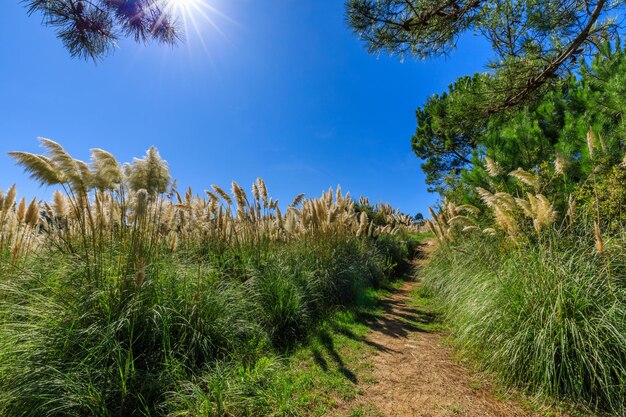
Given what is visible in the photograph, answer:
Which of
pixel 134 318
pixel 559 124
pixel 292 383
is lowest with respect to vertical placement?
pixel 292 383

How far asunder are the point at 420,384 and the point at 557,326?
145cm

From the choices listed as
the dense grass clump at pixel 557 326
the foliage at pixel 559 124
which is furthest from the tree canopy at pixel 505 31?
the dense grass clump at pixel 557 326

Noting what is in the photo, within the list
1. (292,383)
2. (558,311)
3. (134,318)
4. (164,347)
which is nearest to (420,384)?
(292,383)

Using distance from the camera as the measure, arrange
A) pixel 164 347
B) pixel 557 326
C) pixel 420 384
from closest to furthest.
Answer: pixel 164 347 → pixel 557 326 → pixel 420 384

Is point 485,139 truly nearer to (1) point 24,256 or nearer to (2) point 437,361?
(2) point 437,361

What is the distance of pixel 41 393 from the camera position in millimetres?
2043

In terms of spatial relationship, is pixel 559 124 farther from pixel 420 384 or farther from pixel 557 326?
pixel 420 384

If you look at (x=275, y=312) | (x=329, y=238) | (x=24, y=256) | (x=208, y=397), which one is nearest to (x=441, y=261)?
(x=329, y=238)

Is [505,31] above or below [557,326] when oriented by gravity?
above

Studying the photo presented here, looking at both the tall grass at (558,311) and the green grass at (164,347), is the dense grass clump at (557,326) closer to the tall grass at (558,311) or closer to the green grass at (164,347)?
the tall grass at (558,311)

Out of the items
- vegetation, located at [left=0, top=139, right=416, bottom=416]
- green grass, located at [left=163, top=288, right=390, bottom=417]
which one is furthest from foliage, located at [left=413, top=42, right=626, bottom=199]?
vegetation, located at [left=0, top=139, right=416, bottom=416]

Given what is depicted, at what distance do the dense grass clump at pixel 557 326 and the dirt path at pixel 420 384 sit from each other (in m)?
0.34

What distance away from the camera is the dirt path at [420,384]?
2.56m

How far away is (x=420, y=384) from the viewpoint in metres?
3.00
